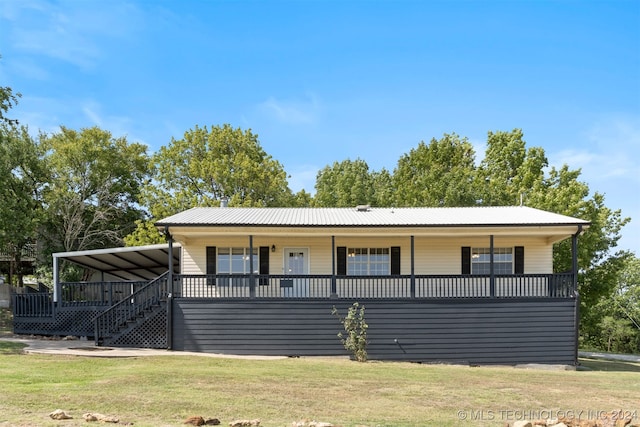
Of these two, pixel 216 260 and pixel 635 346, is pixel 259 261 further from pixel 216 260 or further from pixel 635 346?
pixel 635 346

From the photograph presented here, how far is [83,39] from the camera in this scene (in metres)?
21.3

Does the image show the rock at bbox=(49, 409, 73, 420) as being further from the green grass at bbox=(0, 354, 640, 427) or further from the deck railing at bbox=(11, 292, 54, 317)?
the deck railing at bbox=(11, 292, 54, 317)

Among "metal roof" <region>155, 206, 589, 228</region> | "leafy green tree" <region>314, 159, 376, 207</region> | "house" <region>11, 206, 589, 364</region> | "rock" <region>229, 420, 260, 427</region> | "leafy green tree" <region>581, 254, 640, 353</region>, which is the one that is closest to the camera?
"rock" <region>229, 420, 260, 427</region>

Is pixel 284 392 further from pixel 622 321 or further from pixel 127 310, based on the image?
pixel 622 321

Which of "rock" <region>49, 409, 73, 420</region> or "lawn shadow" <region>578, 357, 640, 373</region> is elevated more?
"rock" <region>49, 409, 73, 420</region>

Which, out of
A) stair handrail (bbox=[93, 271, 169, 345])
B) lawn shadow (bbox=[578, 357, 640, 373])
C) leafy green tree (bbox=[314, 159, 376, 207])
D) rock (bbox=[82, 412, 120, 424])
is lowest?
lawn shadow (bbox=[578, 357, 640, 373])

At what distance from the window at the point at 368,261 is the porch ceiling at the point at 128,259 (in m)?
6.10

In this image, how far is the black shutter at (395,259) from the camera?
18.9m

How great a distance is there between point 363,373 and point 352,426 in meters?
5.30

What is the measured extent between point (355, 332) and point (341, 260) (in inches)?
131

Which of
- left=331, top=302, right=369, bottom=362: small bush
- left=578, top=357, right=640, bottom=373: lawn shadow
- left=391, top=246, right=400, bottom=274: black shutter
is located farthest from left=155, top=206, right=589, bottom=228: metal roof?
left=578, top=357, right=640, bottom=373: lawn shadow

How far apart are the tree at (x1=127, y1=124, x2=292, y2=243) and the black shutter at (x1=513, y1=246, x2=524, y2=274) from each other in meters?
15.5

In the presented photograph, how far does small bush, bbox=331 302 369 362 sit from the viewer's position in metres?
16.0

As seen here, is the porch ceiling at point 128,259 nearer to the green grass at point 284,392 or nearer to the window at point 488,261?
the green grass at point 284,392
